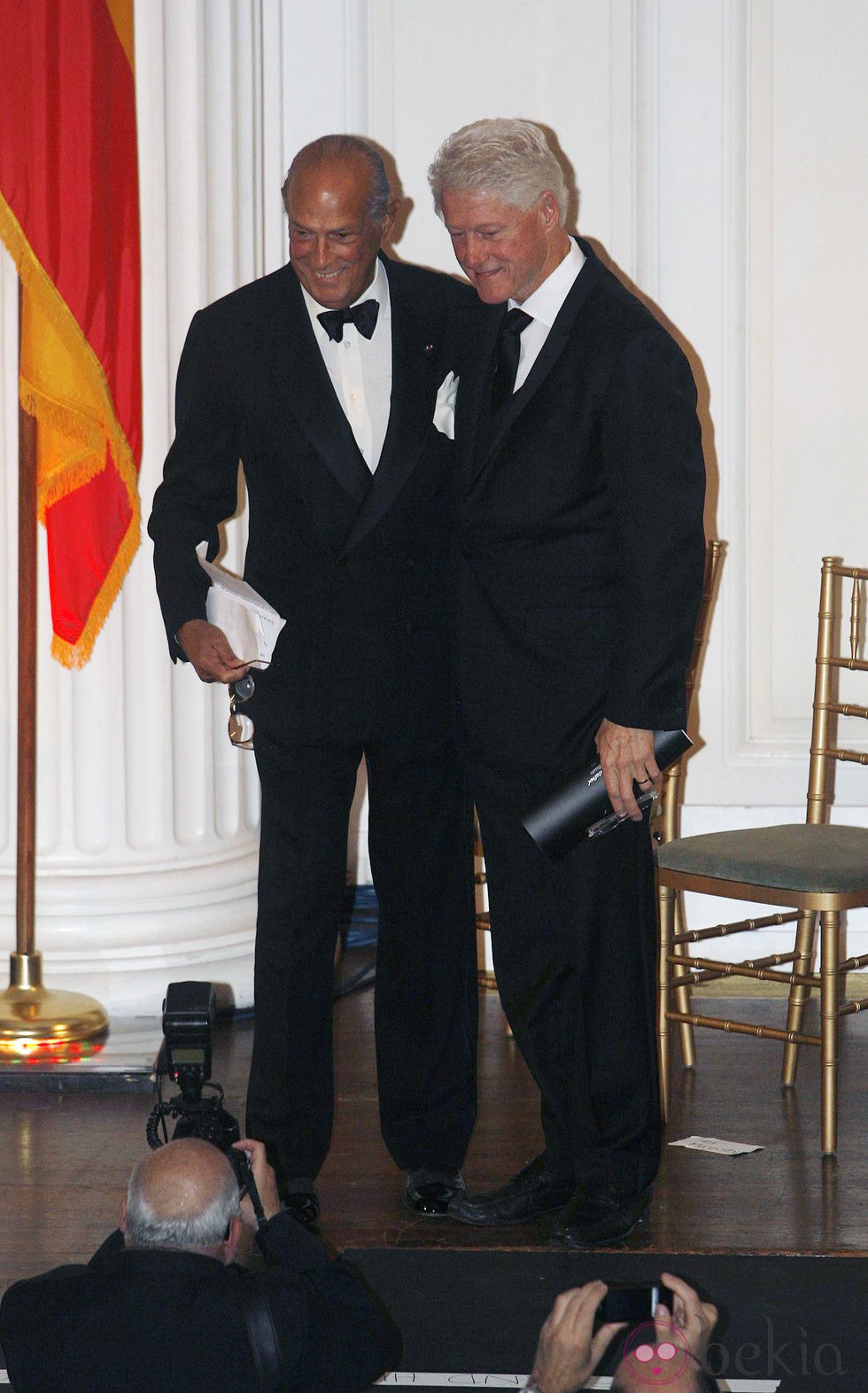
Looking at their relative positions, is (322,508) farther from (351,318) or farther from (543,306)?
(543,306)

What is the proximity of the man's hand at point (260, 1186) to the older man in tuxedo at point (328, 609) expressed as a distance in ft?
2.13

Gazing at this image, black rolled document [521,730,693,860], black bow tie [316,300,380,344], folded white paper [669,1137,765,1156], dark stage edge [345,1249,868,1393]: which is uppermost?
black bow tie [316,300,380,344]

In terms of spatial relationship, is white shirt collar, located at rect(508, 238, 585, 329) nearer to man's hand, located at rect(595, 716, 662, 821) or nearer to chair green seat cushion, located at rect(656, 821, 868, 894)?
man's hand, located at rect(595, 716, 662, 821)

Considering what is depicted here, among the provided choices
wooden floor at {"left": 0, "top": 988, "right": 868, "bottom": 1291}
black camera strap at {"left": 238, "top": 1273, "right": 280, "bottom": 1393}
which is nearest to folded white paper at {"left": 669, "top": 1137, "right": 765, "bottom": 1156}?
wooden floor at {"left": 0, "top": 988, "right": 868, "bottom": 1291}

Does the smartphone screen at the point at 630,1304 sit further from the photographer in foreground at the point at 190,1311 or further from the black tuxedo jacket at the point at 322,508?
the black tuxedo jacket at the point at 322,508

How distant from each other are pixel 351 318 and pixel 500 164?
330 millimetres

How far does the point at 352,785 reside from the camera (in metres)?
2.63

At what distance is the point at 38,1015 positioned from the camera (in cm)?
354

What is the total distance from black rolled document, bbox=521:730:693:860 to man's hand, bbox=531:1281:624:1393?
869mm

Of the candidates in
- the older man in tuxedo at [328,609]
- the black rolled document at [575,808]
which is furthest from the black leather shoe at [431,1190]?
the black rolled document at [575,808]

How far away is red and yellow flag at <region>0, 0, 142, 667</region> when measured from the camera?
3336 mm

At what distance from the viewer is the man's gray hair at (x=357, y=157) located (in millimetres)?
2312

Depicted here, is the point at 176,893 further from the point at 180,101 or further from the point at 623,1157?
the point at 180,101

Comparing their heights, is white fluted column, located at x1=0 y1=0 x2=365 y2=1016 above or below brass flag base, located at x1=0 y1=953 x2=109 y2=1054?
above
